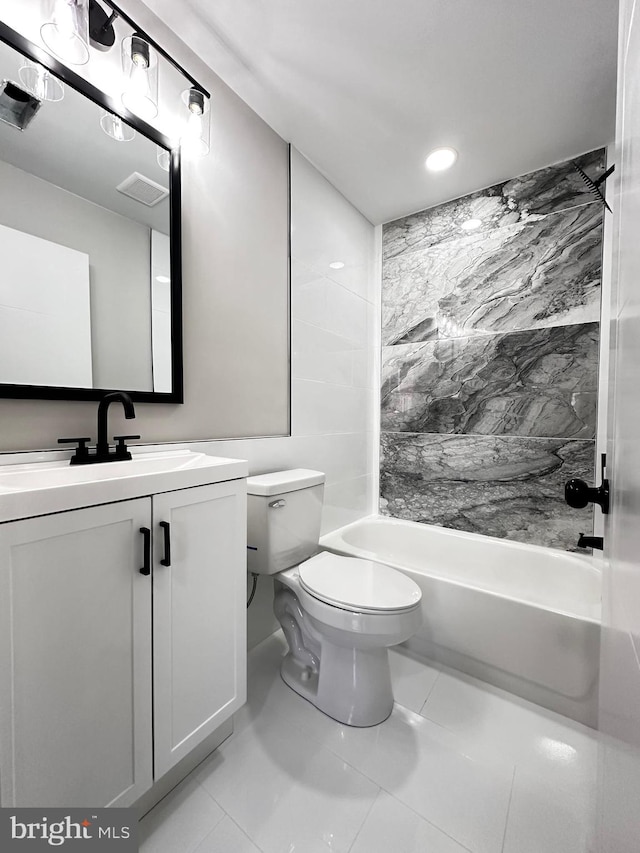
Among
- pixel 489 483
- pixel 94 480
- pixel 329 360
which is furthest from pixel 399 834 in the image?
pixel 329 360

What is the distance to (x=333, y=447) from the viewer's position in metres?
2.15

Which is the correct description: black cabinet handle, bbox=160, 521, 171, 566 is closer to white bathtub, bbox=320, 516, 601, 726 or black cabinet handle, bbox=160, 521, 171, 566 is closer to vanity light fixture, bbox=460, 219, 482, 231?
white bathtub, bbox=320, 516, 601, 726

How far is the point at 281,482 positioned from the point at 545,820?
1.25 metres

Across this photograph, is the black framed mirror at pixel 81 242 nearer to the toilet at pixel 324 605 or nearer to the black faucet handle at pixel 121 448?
the black faucet handle at pixel 121 448

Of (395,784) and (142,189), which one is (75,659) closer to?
(395,784)

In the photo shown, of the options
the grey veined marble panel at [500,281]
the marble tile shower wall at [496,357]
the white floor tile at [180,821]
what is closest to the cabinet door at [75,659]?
the white floor tile at [180,821]

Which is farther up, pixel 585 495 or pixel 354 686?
pixel 585 495

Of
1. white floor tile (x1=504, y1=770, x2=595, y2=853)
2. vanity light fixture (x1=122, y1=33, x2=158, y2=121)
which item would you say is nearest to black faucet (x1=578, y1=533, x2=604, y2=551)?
white floor tile (x1=504, y1=770, x2=595, y2=853)

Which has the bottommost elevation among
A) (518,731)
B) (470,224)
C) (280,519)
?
(518,731)

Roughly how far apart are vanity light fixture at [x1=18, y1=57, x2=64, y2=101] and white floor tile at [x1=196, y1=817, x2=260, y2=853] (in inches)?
82.5

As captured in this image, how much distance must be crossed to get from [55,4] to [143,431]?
48.0 inches

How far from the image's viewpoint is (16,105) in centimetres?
98

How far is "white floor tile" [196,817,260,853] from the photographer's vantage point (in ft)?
2.99

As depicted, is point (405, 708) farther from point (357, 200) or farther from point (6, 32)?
point (357, 200)
